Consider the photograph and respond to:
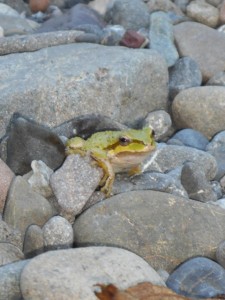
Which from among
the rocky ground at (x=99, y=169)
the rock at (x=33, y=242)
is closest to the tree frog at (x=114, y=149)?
the rocky ground at (x=99, y=169)

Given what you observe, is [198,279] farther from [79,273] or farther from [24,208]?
[24,208]

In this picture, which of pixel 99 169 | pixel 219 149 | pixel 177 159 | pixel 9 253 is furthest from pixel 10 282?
pixel 219 149

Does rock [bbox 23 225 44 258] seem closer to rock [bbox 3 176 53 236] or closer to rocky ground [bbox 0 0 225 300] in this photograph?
rocky ground [bbox 0 0 225 300]

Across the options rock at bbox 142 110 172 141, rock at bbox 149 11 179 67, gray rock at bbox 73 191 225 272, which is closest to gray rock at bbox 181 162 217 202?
gray rock at bbox 73 191 225 272

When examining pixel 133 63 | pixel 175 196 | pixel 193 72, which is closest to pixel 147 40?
pixel 193 72

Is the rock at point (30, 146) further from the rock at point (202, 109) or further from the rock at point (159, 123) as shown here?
the rock at point (202, 109)
